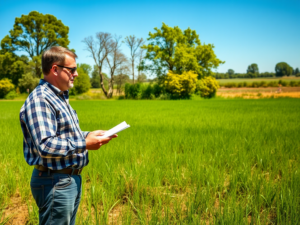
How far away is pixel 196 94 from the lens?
32.3m

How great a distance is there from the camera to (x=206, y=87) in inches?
1238

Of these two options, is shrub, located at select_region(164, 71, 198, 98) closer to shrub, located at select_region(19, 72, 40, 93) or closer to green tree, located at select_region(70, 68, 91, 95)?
green tree, located at select_region(70, 68, 91, 95)

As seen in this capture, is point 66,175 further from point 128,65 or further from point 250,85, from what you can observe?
point 250,85

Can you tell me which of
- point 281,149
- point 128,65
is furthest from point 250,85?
point 281,149

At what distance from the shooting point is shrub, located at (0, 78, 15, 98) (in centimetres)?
3334

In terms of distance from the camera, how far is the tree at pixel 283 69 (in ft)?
314

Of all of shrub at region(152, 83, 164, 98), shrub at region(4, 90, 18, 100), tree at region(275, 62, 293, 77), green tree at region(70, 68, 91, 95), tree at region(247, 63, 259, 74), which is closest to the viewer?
shrub at region(152, 83, 164, 98)

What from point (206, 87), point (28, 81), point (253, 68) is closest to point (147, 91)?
point (206, 87)

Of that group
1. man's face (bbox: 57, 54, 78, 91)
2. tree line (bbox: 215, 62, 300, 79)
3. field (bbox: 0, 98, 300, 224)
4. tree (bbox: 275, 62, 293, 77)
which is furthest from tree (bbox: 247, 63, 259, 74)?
man's face (bbox: 57, 54, 78, 91)

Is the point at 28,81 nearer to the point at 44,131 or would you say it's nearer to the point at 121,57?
the point at 121,57

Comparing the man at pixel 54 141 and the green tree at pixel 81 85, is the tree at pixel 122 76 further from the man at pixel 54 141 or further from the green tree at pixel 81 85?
the man at pixel 54 141

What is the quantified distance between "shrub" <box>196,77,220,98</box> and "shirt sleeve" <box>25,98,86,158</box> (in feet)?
103

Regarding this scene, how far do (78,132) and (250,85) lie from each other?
69.4 meters

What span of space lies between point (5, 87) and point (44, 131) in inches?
1520
